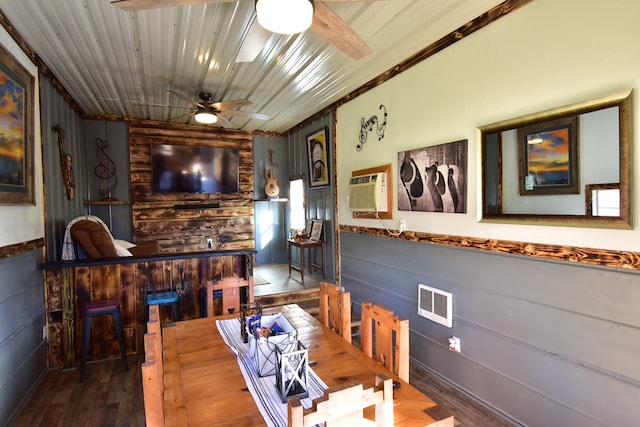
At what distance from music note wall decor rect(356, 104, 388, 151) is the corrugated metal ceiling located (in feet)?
1.41

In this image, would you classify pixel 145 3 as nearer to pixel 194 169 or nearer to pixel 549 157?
pixel 549 157

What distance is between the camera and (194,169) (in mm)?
5789

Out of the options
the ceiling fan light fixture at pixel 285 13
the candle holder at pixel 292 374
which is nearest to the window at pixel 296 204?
the ceiling fan light fixture at pixel 285 13

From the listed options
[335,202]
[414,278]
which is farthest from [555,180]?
[335,202]

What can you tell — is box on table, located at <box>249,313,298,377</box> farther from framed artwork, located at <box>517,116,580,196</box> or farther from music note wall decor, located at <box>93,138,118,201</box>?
music note wall decor, located at <box>93,138,118,201</box>

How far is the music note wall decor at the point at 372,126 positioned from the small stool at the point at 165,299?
2.58 m

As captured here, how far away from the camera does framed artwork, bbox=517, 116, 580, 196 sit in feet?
6.40

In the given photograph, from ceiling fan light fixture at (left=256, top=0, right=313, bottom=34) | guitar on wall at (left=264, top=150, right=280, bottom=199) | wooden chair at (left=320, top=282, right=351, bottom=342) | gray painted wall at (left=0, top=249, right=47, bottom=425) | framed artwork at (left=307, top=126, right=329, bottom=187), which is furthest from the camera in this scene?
guitar on wall at (left=264, top=150, right=280, bottom=199)

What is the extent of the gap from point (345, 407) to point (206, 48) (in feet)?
9.93

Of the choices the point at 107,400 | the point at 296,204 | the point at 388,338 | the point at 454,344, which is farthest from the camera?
the point at 296,204

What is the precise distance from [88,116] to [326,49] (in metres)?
4.27

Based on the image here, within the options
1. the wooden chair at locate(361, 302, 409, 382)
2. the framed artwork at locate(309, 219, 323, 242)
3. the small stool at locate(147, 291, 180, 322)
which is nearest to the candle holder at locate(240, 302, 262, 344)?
the wooden chair at locate(361, 302, 409, 382)

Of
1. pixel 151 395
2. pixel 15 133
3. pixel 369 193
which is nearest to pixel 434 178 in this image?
pixel 369 193

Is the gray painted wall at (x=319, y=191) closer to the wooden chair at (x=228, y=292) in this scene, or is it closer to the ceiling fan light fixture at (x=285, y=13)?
the wooden chair at (x=228, y=292)
